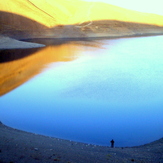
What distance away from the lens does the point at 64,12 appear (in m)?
51.4

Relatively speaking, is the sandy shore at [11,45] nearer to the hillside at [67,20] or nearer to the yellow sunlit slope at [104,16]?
the hillside at [67,20]

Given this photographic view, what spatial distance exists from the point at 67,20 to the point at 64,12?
5.26 metres

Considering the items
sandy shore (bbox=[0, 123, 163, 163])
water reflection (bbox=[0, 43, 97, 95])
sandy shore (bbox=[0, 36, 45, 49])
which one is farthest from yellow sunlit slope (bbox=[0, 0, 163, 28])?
sandy shore (bbox=[0, 123, 163, 163])

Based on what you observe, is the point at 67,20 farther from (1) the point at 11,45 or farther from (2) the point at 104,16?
(1) the point at 11,45

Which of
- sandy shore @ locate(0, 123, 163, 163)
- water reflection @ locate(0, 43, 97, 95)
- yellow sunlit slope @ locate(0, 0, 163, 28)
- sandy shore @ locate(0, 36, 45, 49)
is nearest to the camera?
sandy shore @ locate(0, 123, 163, 163)

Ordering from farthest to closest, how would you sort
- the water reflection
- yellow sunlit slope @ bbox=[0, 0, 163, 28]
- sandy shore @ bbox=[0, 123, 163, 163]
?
1. yellow sunlit slope @ bbox=[0, 0, 163, 28]
2. the water reflection
3. sandy shore @ bbox=[0, 123, 163, 163]

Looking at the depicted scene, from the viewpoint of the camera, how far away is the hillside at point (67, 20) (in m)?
38.0

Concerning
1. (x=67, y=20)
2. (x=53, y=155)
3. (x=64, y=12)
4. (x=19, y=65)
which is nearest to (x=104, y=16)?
(x=64, y=12)

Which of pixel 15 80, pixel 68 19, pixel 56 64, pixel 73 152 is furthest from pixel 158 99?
pixel 68 19

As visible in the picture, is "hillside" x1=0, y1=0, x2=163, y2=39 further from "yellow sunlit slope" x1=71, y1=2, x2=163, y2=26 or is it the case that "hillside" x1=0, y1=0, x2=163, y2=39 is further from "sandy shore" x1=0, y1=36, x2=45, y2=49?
"sandy shore" x1=0, y1=36, x2=45, y2=49

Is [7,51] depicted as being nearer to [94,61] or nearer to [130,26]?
[94,61]

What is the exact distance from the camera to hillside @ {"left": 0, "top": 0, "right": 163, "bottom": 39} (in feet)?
125

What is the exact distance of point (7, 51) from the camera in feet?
78.1

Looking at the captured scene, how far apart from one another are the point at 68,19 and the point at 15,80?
3605cm
